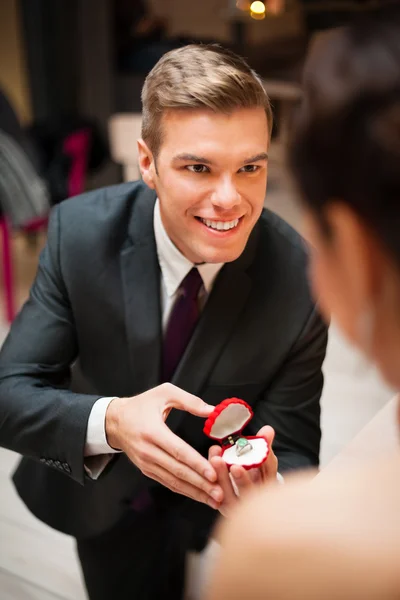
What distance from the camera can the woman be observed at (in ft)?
1.69

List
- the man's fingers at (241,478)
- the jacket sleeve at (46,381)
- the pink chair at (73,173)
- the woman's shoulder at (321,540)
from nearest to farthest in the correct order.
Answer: the woman's shoulder at (321,540), the man's fingers at (241,478), the jacket sleeve at (46,381), the pink chair at (73,173)

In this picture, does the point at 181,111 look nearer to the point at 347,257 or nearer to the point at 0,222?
the point at 347,257

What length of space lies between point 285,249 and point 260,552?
97 centimetres

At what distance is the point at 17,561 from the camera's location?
205 centimetres

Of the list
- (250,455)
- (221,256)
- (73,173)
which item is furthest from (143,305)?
(73,173)

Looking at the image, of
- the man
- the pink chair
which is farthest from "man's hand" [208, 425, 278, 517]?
the pink chair

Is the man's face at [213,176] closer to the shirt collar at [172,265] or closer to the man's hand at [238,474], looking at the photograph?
the shirt collar at [172,265]

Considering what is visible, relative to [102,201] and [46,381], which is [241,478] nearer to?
[46,381]

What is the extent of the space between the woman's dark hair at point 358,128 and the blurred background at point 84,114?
1.69 meters

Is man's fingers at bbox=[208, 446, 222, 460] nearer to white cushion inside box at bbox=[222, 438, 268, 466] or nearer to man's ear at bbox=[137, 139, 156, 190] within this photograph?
white cushion inside box at bbox=[222, 438, 268, 466]

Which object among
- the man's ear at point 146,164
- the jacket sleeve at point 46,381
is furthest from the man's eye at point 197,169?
the jacket sleeve at point 46,381

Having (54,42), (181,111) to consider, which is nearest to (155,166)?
(181,111)

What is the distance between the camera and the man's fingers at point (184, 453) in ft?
3.64

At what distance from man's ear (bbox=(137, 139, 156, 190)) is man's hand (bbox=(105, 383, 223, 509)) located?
44cm
